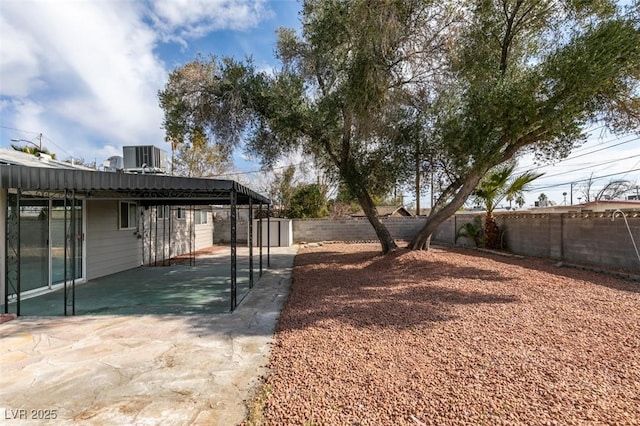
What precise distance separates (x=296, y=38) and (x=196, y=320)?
25.4 feet

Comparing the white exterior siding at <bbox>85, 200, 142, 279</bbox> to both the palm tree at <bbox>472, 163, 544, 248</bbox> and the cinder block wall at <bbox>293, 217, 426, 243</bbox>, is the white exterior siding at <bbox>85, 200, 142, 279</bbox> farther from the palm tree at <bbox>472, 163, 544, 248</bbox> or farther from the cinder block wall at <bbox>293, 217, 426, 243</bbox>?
the palm tree at <bbox>472, 163, 544, 248</bbox>

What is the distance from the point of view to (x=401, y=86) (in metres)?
8.52

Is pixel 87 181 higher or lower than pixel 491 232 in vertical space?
higher

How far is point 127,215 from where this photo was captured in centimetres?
936

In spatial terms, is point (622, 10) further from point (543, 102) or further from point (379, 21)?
point (379, 21)

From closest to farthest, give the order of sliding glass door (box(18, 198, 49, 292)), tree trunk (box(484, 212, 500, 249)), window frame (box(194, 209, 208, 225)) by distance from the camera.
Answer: sliding glass door (box(18, 198, 49, 292)) → tree trunk (box(484, 212, 500, 249)) → window frame (box(194, 209, 208, 225))

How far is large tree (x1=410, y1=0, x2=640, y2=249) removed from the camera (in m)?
6.07

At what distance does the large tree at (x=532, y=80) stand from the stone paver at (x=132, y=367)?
224 inches

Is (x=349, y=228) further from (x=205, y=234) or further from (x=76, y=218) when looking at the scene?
(x=76, y=218)

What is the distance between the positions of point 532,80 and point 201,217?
1319 cm

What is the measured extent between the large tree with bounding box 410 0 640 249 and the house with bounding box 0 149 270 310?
4847 mm

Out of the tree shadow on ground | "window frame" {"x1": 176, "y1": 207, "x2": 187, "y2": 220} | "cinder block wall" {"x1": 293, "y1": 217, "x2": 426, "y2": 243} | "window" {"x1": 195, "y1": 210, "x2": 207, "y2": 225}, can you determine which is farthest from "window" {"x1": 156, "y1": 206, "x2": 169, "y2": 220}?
"cinder block wall" {"x1": 293, "y1": 217, "x2": 426, "y2": 243}

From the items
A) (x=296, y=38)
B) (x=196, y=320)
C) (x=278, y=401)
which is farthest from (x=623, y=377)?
(x=296, y=38)

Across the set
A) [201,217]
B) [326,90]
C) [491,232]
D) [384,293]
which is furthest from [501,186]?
[201,217]
